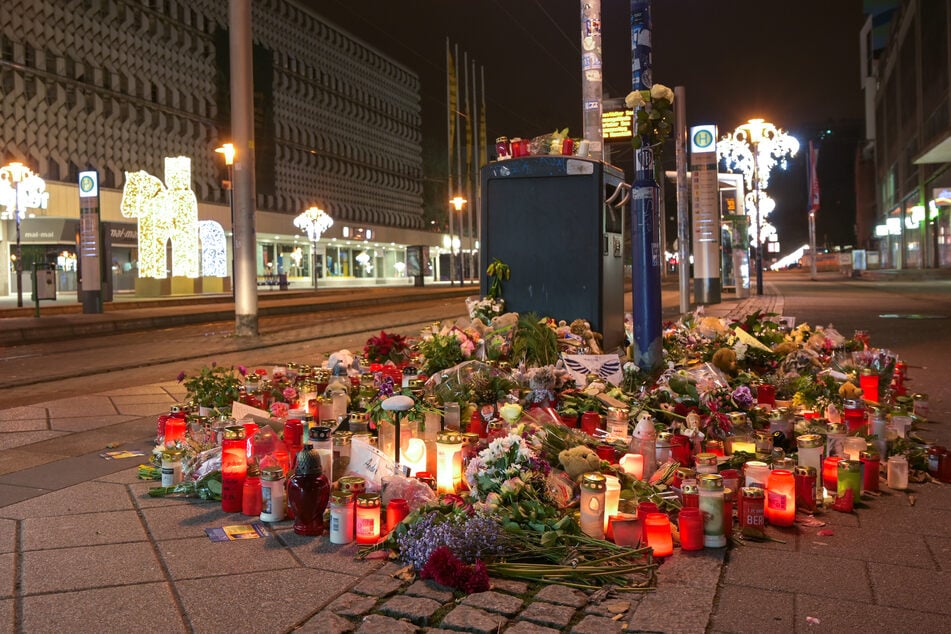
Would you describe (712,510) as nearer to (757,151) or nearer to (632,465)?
(632,465)

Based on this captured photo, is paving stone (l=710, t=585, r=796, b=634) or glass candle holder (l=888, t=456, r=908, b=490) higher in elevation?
glass candle holder (l=888, t=456, r=908, b=490)

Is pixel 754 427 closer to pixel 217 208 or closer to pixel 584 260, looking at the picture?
pixel 584 260

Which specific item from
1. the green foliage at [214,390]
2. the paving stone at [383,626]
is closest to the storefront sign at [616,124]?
the green foliage at [214,390]

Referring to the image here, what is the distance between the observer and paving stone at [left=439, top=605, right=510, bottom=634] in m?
2.90

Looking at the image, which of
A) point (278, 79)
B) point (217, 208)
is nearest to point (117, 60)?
point (217, 208)

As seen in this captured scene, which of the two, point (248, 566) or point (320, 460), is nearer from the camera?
point (248, 566)

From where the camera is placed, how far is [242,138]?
1555cm

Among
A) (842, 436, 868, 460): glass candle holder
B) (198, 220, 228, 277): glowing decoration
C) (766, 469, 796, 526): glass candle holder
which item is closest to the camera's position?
(766, 469, 796, 526): glass candle holder

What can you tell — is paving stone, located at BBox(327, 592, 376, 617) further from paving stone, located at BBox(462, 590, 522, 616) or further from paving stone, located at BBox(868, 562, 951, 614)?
paving stone, located at BBox(868, 562, 951, 614)

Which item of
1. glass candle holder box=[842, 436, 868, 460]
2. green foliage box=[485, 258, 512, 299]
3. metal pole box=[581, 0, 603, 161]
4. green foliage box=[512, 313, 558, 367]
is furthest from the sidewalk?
metal pole box=[581, 0, 603, 161]

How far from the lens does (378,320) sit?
2158 centimetres

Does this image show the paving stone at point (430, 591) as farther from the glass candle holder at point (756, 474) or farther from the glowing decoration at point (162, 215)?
the glowing decoration at point (162, 215)

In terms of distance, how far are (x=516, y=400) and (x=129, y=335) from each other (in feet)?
50.2

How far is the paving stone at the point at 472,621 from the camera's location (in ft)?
9.52
